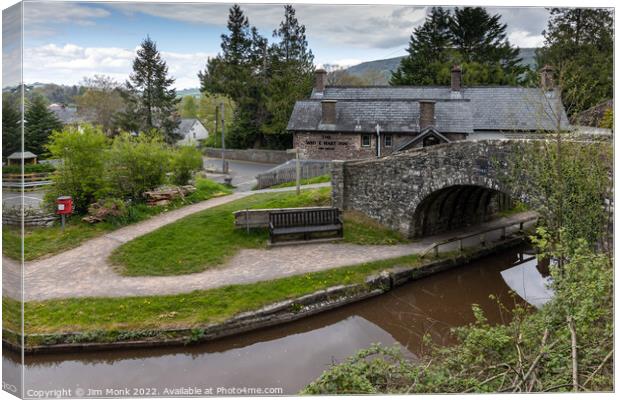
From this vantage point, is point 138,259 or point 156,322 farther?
point 138,259

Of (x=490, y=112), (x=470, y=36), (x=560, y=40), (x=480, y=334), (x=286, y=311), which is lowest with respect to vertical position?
(x=286, y=311)

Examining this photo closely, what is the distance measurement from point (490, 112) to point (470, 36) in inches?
259

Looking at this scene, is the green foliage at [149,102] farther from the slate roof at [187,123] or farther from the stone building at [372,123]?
the slate roof at [187,123]

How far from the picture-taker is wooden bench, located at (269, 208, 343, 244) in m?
12.8

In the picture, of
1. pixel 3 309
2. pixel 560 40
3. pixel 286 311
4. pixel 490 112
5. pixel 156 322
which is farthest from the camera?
pixel 490 112

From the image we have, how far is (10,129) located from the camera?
20.3 feet

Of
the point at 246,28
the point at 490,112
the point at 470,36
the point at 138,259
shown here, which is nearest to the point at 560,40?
the point at 490,112

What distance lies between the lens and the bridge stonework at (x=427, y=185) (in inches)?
442

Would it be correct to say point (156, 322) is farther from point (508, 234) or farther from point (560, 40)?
point (560, 40)

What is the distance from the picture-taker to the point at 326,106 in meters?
18.9

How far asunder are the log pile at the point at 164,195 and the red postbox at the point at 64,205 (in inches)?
95.4

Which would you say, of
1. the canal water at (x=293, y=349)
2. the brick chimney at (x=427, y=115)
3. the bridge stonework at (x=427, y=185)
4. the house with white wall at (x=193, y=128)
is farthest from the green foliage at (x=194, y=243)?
the house with white wall at (x=193, y=128)

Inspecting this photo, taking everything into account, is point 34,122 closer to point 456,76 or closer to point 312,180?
point 312,180

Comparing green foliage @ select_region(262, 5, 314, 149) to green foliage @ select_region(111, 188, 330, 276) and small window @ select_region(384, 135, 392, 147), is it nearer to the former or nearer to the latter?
small window @ select_region(384, 135, 392, 147)
